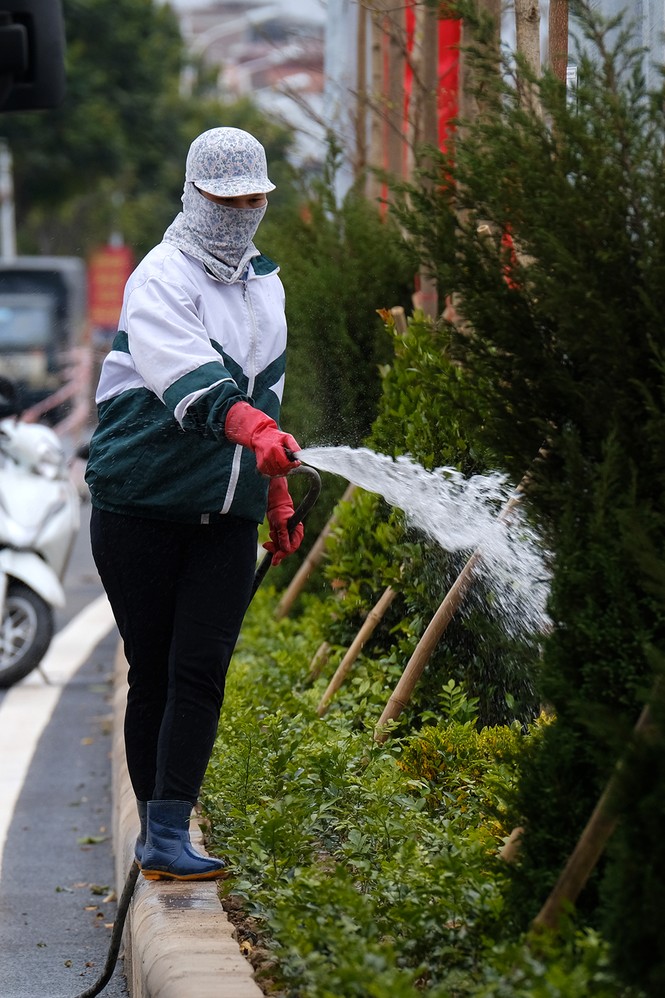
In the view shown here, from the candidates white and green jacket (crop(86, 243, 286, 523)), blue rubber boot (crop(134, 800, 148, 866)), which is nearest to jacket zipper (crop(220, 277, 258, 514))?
white and green jacket (crop(86, 243, 286, 523))

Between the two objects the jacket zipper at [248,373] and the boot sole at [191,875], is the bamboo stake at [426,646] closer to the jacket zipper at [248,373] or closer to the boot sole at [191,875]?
the jacket zipper at [248,373]

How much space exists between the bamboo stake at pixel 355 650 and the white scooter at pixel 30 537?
3110 millimetres

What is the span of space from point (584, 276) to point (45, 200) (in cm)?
4053

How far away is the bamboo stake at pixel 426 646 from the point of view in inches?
190

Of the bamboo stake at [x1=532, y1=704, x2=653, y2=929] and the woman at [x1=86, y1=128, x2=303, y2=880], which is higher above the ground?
the woman at [x1=86, y1=128, x2=303, y2=880]

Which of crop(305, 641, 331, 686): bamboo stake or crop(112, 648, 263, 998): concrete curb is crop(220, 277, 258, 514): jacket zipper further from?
crop(305, 641, 331, 686): bamboo stake

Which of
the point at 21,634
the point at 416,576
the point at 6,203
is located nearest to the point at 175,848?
the point at 416,576

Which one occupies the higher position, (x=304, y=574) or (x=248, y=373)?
(x=248, y=373)

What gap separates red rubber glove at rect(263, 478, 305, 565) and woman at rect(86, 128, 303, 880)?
5.4 inches

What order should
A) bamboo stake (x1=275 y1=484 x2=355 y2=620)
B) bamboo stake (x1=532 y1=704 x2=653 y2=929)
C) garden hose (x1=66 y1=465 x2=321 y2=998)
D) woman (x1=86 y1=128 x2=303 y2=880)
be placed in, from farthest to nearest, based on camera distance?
1. bamboo stake (x1=275 y1=484 x2=355 y2=620)
2. garden hose (x1=66 y1=465 x2=321 y2=998)
3. woman (x1=86 y1=128 x2=303 y2=880)
4. bamboo stake (x1=532 y1=704 x2=653 y2=929)

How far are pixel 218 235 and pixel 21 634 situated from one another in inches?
191

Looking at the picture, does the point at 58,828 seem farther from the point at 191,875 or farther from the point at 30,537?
the point at 30,537

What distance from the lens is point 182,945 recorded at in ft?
12.1

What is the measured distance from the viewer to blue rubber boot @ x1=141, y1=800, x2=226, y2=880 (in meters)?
4.32
